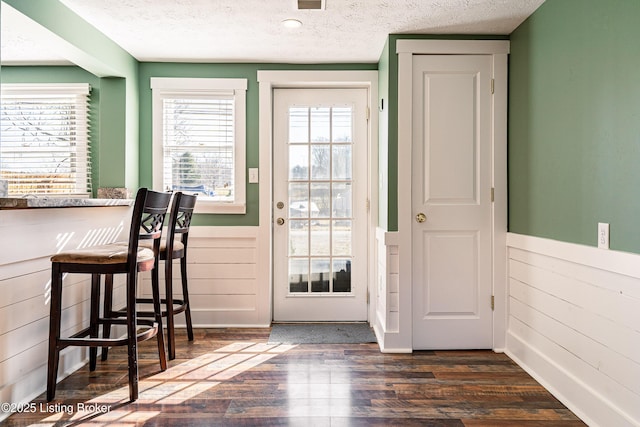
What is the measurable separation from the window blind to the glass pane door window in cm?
53

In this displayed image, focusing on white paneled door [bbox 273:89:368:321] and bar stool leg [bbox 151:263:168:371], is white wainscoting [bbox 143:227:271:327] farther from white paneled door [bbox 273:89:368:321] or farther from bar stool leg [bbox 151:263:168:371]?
bar stool leg [bbox 151:263:168:371]

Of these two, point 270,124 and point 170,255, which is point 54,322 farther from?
point 270,124

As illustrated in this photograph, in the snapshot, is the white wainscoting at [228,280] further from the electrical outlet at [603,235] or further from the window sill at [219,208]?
the electrical outlet at [603,235]

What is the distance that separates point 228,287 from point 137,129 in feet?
4.93

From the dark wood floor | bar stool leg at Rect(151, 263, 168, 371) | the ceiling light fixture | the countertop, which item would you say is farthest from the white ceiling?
the dark wood floor

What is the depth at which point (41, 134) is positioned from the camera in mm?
3426

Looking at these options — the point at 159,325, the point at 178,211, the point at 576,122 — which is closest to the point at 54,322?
the point at 159,325

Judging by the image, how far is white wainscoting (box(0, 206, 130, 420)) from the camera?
197cm

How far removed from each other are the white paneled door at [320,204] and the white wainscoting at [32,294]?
153cm

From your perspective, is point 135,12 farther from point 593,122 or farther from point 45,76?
point 593,122

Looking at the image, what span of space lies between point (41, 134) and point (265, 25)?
7.08ft

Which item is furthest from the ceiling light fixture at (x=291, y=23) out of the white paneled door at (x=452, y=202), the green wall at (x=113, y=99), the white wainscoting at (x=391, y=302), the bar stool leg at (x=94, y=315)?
the bar stool leg at (x=94, y=315)

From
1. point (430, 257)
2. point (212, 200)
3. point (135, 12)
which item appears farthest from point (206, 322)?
point (135, 12)

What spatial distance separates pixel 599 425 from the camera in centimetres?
189
